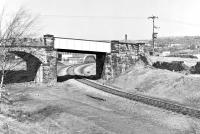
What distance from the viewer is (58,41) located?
49.8m

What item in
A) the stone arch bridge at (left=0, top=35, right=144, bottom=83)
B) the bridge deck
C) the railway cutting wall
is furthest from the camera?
the railway cutting wall

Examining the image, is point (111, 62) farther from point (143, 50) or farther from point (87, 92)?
point (87, 92)

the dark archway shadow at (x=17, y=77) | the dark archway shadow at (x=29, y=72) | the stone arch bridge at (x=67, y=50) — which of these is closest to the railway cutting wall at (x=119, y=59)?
the stone arch bridge at (x=67, y=50)

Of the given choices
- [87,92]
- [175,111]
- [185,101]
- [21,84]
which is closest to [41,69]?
[21,84]

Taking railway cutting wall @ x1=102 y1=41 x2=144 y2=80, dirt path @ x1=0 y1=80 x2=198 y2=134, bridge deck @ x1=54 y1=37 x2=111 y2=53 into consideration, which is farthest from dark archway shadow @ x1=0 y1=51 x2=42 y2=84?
dirt path @ x1=0 y1=80 x2=198 y2=134

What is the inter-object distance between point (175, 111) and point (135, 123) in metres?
5.20

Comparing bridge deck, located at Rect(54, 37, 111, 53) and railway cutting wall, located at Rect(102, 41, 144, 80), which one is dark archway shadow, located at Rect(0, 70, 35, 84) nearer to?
bridge deck, located at Rect(54, 37, 111, 53)

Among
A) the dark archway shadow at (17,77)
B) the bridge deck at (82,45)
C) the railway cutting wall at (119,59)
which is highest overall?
the bridge deck at (82,45)

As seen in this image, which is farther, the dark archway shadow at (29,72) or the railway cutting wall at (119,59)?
the railway cutting wall at (119,59)

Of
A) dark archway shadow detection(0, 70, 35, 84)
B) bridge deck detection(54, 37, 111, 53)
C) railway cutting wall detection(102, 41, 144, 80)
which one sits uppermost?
bridge deck detection(54, 37, 111, 53)

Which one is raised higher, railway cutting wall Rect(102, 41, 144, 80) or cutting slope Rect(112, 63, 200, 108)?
railway cutting wall Rect(102, 41, 144, 80)

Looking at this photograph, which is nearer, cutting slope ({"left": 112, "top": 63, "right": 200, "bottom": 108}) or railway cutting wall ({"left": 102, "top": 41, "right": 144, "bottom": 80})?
cutting slope ({"left": 112, "top": 63, "right": 200, "bottom": 108})

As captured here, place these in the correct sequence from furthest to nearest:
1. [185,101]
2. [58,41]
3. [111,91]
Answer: [58,41], [111,91], [185,101]

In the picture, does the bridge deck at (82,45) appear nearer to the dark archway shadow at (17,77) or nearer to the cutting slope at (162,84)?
the cutting slope at (162,84)
